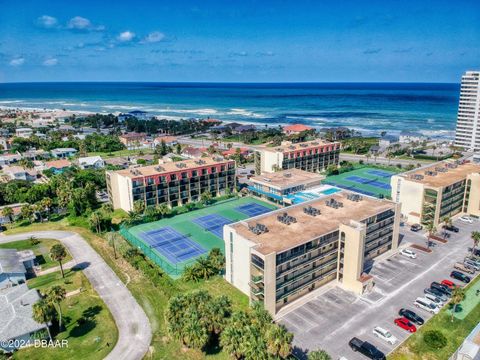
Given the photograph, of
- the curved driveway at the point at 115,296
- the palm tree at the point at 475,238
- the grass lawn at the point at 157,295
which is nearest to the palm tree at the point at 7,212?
the curved driveway at the point at 115,296

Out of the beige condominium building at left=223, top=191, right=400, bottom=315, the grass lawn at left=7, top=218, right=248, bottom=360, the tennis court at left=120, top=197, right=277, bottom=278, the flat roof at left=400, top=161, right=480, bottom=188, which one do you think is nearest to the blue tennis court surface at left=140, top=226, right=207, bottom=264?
the tennis court at left=120, top=197, right=277, bottom=278

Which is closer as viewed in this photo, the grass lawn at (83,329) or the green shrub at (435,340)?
the green shrub at (435,340)

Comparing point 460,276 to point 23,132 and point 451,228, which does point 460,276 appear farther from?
point 23,132

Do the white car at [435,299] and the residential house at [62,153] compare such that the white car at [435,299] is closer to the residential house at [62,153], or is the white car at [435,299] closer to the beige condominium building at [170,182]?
the beige condominium building at [170,182]

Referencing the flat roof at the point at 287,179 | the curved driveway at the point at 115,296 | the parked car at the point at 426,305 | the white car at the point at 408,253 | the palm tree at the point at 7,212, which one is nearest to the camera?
the curved driveway at the point at 115,296

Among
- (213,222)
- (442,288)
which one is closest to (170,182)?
(213,222)

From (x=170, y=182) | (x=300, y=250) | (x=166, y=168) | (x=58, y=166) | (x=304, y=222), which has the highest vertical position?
(x=166, y=168)
